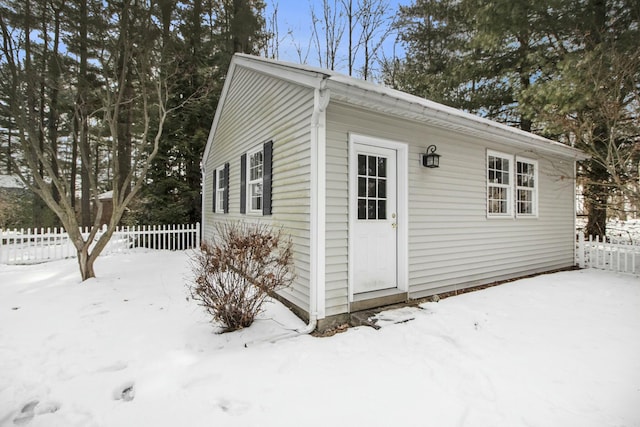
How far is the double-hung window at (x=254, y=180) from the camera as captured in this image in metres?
5.64

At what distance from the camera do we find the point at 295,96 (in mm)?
4059

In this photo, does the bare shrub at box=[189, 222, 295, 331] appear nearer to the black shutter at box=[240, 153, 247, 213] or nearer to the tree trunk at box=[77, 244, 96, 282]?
the black shutter at box=[240, 153, 247, 213]

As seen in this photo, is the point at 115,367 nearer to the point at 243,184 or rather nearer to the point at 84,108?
the point at 243,184

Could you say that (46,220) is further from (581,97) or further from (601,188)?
(601,188)

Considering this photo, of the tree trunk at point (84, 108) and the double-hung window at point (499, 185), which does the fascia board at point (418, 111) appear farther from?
the tree trunk at point (84, 108)

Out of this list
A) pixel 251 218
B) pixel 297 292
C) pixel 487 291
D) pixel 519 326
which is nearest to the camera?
pixel 519 326

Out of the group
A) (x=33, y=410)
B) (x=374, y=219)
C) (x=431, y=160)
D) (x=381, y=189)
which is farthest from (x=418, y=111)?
(x=33, y=410)

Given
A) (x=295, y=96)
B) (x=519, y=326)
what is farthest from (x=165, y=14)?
(x=519, y=326)

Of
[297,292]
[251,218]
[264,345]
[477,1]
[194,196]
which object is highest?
[477,1]

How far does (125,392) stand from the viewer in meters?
2.37

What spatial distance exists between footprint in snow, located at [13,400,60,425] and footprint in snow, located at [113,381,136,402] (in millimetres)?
350

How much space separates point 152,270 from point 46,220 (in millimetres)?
11122

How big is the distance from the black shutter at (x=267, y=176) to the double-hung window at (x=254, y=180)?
Result: 0.66m

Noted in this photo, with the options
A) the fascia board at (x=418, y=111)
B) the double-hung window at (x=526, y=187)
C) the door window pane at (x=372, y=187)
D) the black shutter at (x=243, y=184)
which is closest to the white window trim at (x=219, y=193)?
the black shutter at (x=243, y=184)
